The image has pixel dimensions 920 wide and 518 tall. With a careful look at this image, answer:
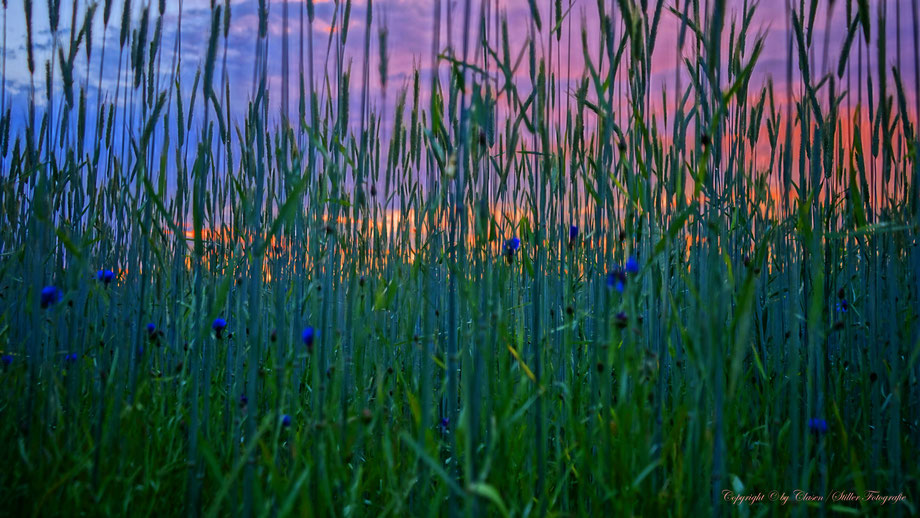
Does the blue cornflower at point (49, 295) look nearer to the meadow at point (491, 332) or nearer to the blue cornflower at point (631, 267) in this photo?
the meadow at point (491, 332)

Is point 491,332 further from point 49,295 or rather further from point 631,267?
point 49,295

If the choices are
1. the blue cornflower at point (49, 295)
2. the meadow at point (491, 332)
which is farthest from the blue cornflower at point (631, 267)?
the blue cornflower at point (49, 295)

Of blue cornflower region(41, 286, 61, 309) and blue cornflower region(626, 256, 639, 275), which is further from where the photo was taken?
blue cornflower region(41, 286, 61, 309)

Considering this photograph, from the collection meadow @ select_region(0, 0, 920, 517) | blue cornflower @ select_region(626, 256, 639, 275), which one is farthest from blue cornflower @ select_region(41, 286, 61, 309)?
blue cornflower @ select_region(626, 256, 639, 275)

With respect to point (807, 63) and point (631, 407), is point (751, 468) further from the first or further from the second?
point (807, 63)

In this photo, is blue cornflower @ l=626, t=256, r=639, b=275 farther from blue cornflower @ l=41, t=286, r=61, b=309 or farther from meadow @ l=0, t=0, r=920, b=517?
blue cornflower @ l=41, t=286, r=61, b=309

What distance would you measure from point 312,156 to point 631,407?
2.56 feet

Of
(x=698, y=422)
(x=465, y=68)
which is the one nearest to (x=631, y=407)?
(x=698, y=422)

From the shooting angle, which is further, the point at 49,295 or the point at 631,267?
the point at 49,295

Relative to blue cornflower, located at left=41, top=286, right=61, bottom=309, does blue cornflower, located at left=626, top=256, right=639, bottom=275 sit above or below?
above

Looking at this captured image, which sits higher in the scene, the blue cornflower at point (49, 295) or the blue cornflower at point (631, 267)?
the blue cornflower at point (631, 267)

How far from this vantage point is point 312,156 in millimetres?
1115

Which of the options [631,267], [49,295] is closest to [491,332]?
[631,267]

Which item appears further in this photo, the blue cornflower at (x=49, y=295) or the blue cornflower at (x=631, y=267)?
the blue cornflower at (x=49, y=295)
